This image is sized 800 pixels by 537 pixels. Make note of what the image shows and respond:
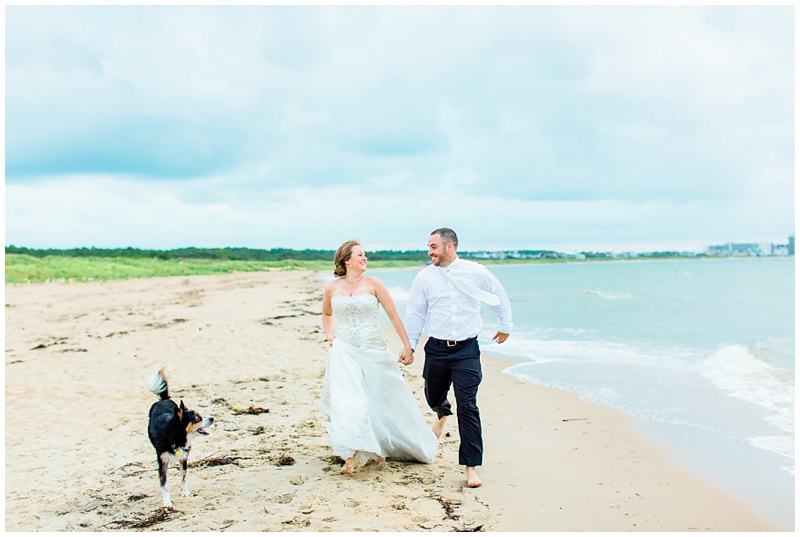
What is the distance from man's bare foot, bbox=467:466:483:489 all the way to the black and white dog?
2.19m

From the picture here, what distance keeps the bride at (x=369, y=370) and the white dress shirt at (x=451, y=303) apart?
0.25 meters

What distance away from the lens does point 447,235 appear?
521 cm

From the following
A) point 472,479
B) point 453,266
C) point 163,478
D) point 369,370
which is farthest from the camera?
point 369,370

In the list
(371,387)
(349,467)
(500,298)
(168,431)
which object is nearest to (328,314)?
(371,387)

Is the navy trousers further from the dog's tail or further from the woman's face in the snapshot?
the dog's tail

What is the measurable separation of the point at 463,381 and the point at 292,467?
1723 millimetres

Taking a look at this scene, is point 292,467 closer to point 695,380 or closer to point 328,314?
point 328,314

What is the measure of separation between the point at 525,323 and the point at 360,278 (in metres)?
17.0

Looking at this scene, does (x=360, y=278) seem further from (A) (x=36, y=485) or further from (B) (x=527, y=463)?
(A) (x=36, y=485)

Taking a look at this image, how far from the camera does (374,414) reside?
5.30m

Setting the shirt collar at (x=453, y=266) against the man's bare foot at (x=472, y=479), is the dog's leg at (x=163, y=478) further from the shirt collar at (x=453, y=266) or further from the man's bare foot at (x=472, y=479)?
the shirt collar at (x=453, y=266)

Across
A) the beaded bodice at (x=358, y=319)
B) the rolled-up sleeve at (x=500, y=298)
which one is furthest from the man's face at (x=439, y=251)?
the beaded bodice at (x=358, y=319)

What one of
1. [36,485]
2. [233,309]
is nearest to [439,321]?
[36,485]

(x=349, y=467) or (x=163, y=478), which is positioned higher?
(x=163, y=478)
